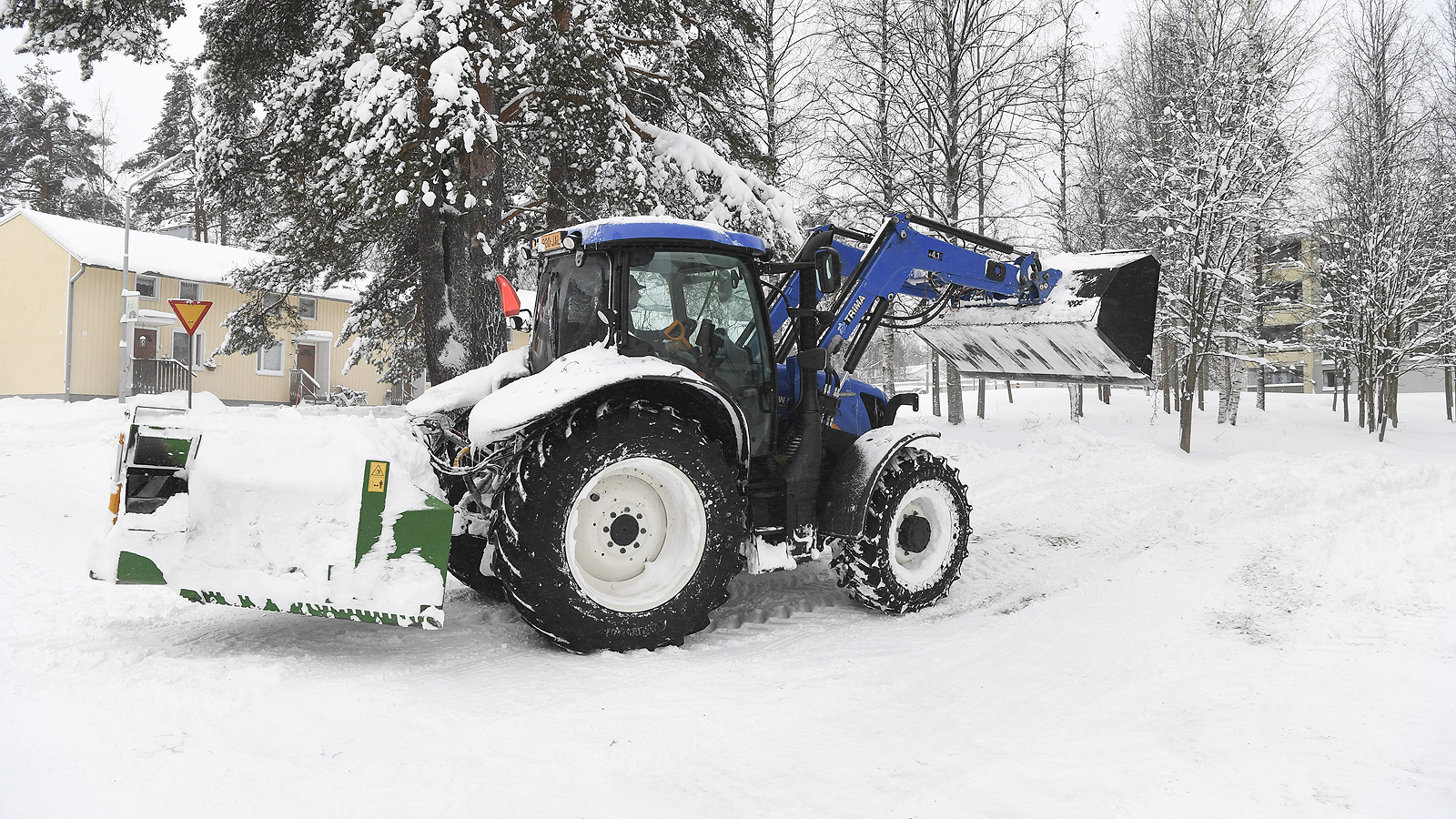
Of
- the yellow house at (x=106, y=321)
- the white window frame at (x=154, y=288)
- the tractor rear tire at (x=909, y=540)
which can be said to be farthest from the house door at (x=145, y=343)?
the tractor rear tire at (x=909, y=540)

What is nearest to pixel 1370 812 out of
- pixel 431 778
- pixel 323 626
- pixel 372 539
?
pixel 431 778

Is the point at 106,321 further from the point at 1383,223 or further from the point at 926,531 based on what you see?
the point at 1383,223

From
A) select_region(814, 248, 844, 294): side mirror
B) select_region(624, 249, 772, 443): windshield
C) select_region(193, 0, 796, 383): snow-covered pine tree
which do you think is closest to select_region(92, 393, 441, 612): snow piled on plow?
select_region(624, 249, 772, 443): windshield

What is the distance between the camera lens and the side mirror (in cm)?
545

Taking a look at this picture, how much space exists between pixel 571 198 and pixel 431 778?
400 inches

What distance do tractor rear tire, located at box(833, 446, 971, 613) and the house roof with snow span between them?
20.4 m

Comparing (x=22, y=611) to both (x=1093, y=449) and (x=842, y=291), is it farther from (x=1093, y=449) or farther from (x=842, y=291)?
(x=1093, y=449)

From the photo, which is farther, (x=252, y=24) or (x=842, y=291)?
(x=252, y=24)

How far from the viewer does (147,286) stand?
2547 centimetres

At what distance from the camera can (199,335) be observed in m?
26.5

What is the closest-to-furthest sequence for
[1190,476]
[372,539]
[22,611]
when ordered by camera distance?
[372,539] < [22,611] < [1190,476]

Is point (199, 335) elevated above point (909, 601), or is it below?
above

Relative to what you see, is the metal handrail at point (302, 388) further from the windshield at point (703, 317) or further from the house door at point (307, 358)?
the windshield at point (703, 317)

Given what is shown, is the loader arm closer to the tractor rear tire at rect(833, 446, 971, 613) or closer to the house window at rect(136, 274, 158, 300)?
the tractor rear tire at rect(833, 446, 971, 613)
